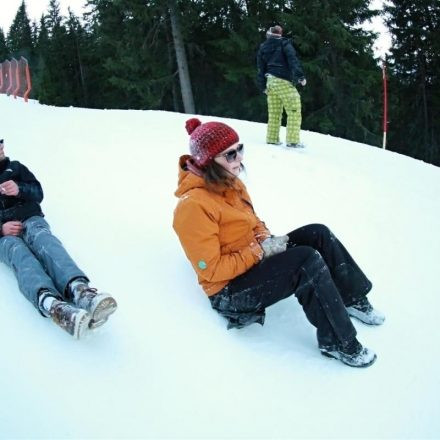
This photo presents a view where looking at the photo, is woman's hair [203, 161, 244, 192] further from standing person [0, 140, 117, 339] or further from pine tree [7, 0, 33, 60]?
pine tree [7, 0, 33, 60]

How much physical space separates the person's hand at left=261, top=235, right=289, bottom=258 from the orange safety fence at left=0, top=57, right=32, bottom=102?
1047cm

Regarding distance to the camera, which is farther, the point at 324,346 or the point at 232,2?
the point at 232,2

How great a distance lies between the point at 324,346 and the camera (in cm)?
257

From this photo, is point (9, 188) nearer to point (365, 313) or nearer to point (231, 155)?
point (231, 155)

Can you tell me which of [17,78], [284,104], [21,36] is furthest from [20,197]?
[21,36]

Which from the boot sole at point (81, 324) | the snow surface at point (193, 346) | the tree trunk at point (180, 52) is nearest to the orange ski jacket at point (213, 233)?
the snow surface at point (193, 346)

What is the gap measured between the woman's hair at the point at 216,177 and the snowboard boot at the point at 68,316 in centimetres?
96

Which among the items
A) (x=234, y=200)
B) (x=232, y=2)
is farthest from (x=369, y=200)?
(x=232, y=2)

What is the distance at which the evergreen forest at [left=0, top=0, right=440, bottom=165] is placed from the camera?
53.0ft

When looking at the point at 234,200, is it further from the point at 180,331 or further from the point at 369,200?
the point at 369,200

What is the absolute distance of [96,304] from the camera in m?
2.30

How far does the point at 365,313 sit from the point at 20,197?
8.13 ft

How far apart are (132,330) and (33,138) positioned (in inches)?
177

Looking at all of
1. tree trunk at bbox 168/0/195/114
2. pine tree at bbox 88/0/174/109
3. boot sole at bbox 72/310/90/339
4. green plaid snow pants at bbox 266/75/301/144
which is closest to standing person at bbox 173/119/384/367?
boot sole at bbox 72/310/90/339
